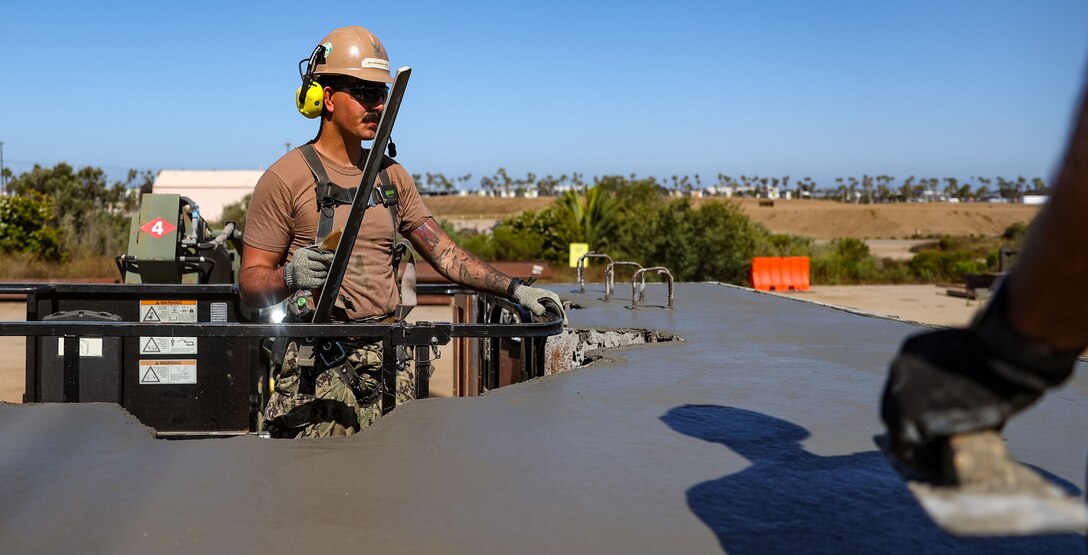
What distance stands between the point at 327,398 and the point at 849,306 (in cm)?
1666

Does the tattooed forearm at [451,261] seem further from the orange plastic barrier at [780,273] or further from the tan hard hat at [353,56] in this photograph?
the orange plastic barrier at [780,273]

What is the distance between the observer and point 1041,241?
1.19m

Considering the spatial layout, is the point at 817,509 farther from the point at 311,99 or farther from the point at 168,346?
the point at 168,346

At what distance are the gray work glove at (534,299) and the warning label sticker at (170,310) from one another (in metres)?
3.30

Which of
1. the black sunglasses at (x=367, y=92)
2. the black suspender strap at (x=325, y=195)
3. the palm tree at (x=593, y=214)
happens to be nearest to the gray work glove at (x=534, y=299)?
the black suspender strap at (x=325, y=195)

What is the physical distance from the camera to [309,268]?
378 cm

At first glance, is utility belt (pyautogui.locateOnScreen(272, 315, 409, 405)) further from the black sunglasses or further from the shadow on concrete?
the shadow on concrete

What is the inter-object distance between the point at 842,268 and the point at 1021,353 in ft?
107

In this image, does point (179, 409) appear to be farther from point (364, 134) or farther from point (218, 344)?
point (364, 134)

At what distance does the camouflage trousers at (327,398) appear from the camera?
4.16 m

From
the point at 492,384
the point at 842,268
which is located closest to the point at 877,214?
the point at 842,268

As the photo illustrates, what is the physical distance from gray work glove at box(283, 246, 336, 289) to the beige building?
55.8m

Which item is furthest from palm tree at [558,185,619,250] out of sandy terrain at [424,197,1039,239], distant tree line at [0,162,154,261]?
sandy terrain at [424,197,1039,239]

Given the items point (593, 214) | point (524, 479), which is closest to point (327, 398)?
point (524, 479)
